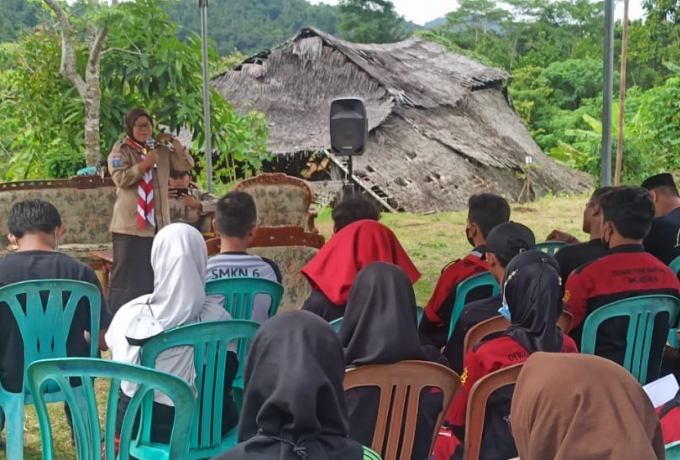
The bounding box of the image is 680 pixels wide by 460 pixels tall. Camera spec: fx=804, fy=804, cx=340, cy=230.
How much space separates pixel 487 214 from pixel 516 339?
4.85 ft

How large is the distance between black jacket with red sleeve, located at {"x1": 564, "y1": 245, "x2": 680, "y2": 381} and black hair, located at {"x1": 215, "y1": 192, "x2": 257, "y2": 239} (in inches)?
54.9

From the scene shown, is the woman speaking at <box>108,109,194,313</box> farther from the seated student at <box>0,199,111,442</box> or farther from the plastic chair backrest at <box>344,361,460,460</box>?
the plastic chair backrest at <box>344,361,460,460</box>

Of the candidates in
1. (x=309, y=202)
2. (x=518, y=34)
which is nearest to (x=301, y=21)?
(x=518, y=34)

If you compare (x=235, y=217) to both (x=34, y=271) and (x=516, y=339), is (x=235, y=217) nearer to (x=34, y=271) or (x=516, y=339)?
(x=34, y=271)

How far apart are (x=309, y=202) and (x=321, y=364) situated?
575 cm

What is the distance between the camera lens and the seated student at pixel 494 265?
2.84m

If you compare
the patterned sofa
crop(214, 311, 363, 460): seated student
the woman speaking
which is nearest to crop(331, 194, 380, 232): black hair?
the woman speaking

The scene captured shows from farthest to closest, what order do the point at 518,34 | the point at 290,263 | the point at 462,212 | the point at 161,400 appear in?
the point at 518,34, the point at 462,212, the point at 290,263, the point at 161,400

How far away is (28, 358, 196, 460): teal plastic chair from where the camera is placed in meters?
2.09

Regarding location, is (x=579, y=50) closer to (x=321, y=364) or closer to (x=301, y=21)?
(x=301, y=21)

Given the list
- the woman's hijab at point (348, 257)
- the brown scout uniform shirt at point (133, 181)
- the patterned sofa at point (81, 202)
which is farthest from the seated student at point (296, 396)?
the patterned sofa at point (81, 202)

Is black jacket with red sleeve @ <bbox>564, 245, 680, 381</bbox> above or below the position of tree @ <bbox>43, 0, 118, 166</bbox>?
below

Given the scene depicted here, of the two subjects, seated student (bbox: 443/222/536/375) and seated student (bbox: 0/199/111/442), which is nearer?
seated student (bbox: 443/222/536/375)

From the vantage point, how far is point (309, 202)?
24.3ft
